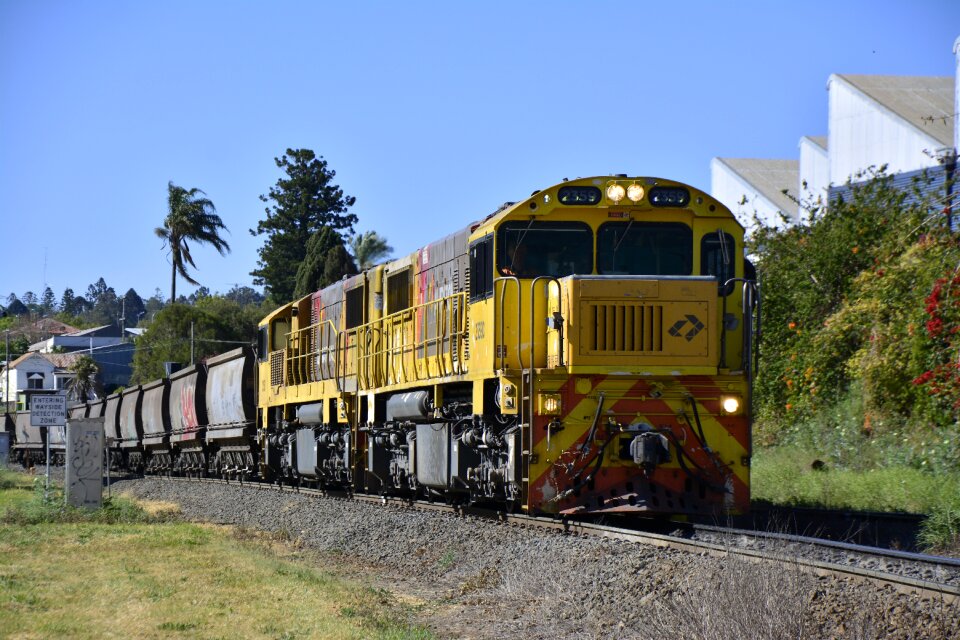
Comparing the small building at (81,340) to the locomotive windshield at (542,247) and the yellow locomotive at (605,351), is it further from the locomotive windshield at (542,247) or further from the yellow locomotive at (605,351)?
the locomotive windshield at (542,247)

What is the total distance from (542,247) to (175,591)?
496 centimetres

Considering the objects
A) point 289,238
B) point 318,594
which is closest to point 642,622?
point 318,594

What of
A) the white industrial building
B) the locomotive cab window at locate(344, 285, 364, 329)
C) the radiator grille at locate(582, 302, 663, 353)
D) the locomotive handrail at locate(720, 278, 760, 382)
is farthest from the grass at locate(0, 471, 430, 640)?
the white industrial building

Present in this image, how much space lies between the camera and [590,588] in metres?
8.97

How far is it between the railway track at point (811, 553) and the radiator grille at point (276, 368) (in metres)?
10.8

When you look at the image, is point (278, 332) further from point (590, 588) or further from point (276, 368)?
point (590, 588)

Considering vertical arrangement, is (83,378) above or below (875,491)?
above

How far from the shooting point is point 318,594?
9.73m

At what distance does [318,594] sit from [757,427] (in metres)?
18.7

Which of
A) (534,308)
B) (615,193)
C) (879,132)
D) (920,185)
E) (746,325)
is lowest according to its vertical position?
(746,325)

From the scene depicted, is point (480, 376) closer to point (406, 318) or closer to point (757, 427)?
point (406, 318)

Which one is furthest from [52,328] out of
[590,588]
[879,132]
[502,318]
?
[590,588]

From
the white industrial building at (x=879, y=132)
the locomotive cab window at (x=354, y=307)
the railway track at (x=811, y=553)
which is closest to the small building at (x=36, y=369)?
the white industrial building at (x=879, y=132)

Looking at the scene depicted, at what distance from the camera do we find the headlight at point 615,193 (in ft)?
39.6
